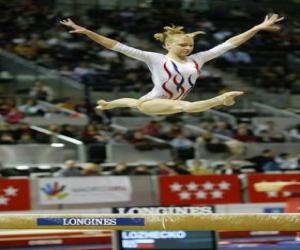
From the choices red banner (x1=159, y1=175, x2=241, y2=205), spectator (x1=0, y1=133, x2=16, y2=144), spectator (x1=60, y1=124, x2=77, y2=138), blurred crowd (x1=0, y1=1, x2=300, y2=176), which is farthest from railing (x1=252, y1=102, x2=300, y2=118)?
spectator (x1=0, y1=133, x2=16, y2=144)

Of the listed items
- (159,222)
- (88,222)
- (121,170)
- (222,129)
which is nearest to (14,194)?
(121,170)

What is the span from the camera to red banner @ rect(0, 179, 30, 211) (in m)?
11.0

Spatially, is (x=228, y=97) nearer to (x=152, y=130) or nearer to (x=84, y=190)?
(x=84, y=190)

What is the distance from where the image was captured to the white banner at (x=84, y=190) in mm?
11242

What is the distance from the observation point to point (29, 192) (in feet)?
36.6

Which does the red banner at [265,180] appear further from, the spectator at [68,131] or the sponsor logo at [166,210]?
the sponsor logo at [166,210]

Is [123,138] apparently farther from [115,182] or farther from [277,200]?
[277,200]

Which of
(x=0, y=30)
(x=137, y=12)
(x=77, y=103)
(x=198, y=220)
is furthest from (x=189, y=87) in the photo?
(x=137, y=12)

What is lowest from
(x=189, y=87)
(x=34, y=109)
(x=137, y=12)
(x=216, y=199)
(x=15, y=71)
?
(x=189, y=87)

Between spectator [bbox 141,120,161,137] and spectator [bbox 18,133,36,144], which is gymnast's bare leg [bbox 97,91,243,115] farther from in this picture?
spectator [bbox 141,120,161,137]

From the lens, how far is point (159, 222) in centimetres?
539

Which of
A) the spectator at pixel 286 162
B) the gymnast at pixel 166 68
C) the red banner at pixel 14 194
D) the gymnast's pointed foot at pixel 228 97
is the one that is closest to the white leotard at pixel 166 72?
the gymnast at pixel 166 68

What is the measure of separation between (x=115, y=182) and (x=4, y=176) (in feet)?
6.29

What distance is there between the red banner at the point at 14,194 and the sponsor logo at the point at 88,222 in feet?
18.7
